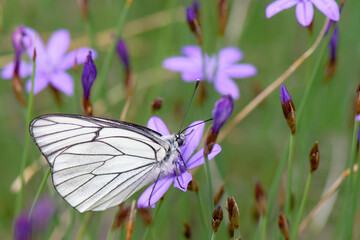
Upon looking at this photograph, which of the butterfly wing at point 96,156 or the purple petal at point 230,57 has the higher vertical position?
the purple petal at point 230,57

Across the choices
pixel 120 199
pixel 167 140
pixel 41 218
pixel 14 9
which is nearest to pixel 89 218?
pixel 120 199

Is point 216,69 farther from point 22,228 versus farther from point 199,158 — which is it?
point 22,228

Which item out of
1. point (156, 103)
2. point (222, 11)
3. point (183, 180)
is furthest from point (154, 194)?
point (222, 11)

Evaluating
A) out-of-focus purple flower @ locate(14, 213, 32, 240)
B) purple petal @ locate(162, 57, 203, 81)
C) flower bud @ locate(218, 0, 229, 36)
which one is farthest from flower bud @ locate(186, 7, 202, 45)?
out-of-focus purple flower @ locate(14, 213, 32, 240)

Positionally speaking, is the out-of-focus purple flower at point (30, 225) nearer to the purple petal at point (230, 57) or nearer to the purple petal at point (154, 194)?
the purple petal at point (154, 194)

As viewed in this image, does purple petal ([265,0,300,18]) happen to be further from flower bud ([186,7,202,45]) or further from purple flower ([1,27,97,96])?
purple flower ([1,27,97,96])

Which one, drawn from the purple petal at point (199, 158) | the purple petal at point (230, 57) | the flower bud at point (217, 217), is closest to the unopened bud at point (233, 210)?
the flower bud at point (217, 217)
